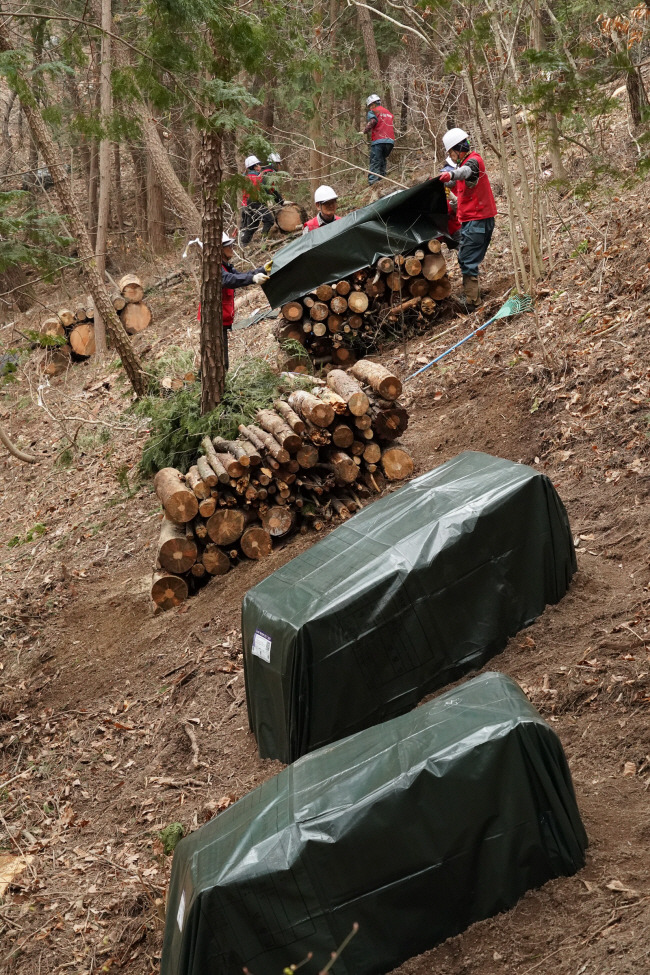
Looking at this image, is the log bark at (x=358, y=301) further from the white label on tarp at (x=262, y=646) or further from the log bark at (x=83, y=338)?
the log bark at (x=83, y=338)

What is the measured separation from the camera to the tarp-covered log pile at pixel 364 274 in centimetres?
1029

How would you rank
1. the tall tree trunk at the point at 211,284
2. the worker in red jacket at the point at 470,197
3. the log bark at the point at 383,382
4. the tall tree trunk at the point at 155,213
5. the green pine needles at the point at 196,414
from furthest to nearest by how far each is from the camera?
the tall tree trunk at the point at 155,213, the worker in red jacket at the point at 470,197, the green pine needles at the point at 196,414, the tall tree trunk at the point at 211,284, the log bark at the point at 383,382

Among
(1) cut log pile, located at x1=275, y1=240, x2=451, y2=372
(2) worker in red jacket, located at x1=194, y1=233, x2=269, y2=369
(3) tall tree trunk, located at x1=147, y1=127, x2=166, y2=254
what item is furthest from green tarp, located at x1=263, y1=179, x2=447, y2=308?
(3) tall tree trunk, located at x1=147, y1=127, x2=166, y2=254

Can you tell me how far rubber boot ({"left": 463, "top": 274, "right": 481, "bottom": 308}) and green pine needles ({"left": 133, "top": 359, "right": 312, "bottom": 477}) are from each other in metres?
2.82

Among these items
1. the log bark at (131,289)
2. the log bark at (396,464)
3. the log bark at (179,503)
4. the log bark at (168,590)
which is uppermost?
the log bark at (131,289)

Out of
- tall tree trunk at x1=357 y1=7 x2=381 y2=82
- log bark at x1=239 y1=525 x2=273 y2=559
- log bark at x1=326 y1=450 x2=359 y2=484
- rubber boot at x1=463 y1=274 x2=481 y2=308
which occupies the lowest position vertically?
log bark at x1=239 y1=525 x2=273 y2=559

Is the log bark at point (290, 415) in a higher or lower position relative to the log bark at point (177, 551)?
higher

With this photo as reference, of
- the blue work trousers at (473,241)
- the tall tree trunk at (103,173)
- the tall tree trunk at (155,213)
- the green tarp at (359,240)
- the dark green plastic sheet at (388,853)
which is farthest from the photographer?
the tall tree trunk at (155,213)

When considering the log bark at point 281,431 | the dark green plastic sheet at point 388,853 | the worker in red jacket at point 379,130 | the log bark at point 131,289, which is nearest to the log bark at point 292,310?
the log bark at point 281,431

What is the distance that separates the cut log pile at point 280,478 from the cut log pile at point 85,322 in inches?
347

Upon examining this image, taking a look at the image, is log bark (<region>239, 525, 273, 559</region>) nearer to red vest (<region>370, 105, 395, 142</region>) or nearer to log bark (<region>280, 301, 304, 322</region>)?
log bark (<region>280, 301, 304, 322</region>)

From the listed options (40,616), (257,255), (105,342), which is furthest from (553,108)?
(105,342)

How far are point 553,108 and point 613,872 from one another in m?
4.17

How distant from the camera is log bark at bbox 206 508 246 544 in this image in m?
7.83
